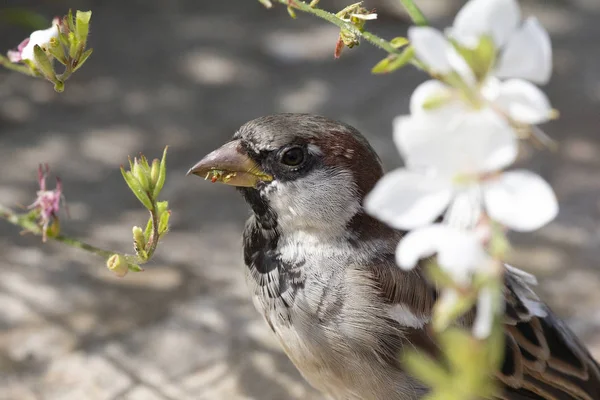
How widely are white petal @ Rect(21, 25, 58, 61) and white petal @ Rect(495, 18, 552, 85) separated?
0.45m

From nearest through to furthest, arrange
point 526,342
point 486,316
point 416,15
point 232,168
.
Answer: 1. point 486,316
2. point 416,15
3. point 232,168
4. point 526,342

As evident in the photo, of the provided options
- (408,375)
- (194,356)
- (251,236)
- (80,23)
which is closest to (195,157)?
(194,356)

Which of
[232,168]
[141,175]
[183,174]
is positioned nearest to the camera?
[141,175]

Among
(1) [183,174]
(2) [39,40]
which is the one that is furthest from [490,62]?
(1) [183,174]

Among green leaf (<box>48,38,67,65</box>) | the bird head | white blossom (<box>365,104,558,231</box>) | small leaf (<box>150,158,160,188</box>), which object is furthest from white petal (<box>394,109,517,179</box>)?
the bird head

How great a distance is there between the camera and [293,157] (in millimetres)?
1280

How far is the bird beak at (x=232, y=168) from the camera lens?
1252 mm

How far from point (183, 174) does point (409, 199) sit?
85.4 inches

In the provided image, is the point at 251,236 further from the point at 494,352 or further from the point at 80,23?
the point at 494,352

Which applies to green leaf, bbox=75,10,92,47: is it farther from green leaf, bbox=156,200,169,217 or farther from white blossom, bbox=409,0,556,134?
white blossom, bbox=409,0,556,134

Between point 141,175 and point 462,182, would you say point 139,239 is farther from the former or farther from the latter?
point 462,182

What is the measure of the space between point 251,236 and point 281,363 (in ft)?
1.86

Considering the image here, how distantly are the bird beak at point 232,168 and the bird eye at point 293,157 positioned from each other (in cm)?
4

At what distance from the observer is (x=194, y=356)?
189 centimetres
